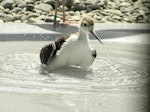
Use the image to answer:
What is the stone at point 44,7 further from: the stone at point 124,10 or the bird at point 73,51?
the bird at point 73,51

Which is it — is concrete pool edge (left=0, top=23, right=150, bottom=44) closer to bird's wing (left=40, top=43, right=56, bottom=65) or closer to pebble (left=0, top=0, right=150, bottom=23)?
pebble (left=0, top=0, right=150, bottom=23)

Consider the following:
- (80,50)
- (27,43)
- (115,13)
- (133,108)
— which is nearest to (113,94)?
(133,108)

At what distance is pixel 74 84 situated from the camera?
4.49 meters

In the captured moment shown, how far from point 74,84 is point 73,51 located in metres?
0.60

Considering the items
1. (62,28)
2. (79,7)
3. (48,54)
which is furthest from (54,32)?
(79,7)

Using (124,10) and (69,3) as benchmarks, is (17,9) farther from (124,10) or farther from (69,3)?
(124,10)

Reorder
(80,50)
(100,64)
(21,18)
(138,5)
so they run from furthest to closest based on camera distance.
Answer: (138,5), (21,18), (100,64), (80,50)

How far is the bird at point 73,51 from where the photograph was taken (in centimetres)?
503

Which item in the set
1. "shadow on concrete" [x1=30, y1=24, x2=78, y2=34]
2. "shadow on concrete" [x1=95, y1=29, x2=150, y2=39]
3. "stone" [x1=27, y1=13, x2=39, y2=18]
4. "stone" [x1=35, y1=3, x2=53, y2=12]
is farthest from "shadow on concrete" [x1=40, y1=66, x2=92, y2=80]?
"stone" [x1=35, y1=3, x2=53, y2=12]

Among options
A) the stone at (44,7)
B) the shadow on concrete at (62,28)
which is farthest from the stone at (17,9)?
the shadow on concrete at (62,28)

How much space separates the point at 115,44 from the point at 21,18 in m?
3.00

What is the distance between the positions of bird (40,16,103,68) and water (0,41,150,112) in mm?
91

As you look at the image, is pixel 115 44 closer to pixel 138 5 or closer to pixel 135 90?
pixel 135 90

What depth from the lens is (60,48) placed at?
16.6ft
